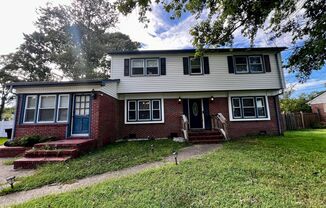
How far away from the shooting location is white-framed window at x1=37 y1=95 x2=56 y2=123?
8984 millimetres

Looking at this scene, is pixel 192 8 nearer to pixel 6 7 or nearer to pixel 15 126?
pixel 6 7

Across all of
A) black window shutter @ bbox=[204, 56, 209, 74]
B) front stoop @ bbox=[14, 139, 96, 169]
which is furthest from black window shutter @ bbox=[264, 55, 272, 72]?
front stoop @ bbox=[14, 139, 96, 169]

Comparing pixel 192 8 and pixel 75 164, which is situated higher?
pixel 192 8

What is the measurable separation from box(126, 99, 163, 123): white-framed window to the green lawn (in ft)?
20.6

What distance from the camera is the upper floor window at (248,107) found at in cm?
1141

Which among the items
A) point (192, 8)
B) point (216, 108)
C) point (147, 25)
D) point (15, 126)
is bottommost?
point (15, 126)

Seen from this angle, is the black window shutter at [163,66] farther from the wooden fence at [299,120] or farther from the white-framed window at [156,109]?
the wooden fence at [299,120]

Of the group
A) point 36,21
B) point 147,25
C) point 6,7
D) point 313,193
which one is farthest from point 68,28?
point 313,193

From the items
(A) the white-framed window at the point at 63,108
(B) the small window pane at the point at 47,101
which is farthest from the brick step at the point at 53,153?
(B) the small window pane at the point at 47,101

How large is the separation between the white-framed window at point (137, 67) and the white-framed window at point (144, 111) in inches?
72.9

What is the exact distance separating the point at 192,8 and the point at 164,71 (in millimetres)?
4374

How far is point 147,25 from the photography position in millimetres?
7262

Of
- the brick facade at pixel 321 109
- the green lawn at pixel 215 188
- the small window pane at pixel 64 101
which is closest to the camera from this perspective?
the green lawn at pixel 215 188

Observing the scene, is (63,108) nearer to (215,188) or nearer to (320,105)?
(215,188)
